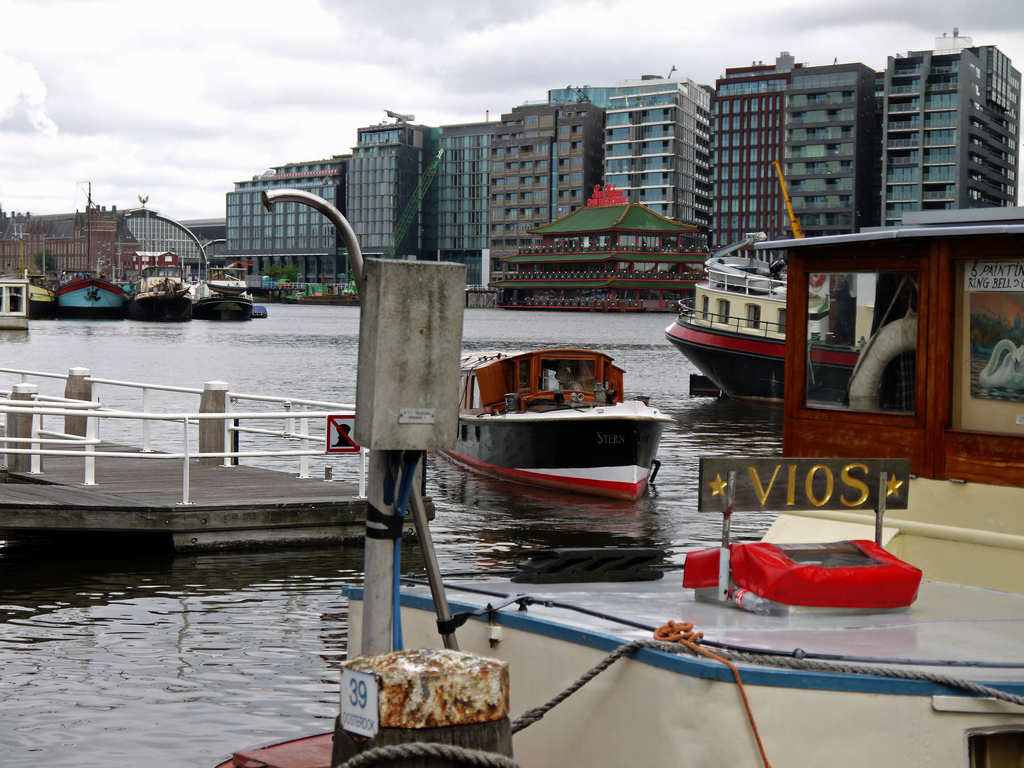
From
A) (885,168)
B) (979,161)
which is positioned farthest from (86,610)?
(979,161)

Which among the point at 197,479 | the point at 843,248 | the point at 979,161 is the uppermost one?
the point at 979,161

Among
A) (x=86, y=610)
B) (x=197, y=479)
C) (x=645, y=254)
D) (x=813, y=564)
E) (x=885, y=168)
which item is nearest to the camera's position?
(x=813, y=564)

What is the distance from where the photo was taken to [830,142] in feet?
542

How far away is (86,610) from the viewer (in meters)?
11.9

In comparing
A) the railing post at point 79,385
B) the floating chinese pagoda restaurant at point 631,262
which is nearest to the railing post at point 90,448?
the railing post at point 79,385

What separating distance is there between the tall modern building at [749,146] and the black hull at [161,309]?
93975 mm

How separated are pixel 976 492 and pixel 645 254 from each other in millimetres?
181537

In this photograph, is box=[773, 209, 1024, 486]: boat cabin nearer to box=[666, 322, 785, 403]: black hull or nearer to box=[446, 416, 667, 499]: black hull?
box=[446, 416, 667, 499]: black hull

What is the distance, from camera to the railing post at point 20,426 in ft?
52.3

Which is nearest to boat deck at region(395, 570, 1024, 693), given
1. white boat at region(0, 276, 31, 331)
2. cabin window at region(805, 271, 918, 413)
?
cabin window at region(805, 271, 918, 413)

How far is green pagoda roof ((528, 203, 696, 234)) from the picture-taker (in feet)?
620

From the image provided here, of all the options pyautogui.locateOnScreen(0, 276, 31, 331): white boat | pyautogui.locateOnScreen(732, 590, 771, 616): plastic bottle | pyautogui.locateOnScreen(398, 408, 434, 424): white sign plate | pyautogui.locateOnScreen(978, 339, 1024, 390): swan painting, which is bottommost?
pyautogui.locateOnScreen(732, 590, 771, 616): plastic bottle

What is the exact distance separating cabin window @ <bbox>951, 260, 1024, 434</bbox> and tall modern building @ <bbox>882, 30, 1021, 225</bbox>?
15462 cm

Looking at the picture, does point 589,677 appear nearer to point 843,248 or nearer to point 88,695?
point 843,248
